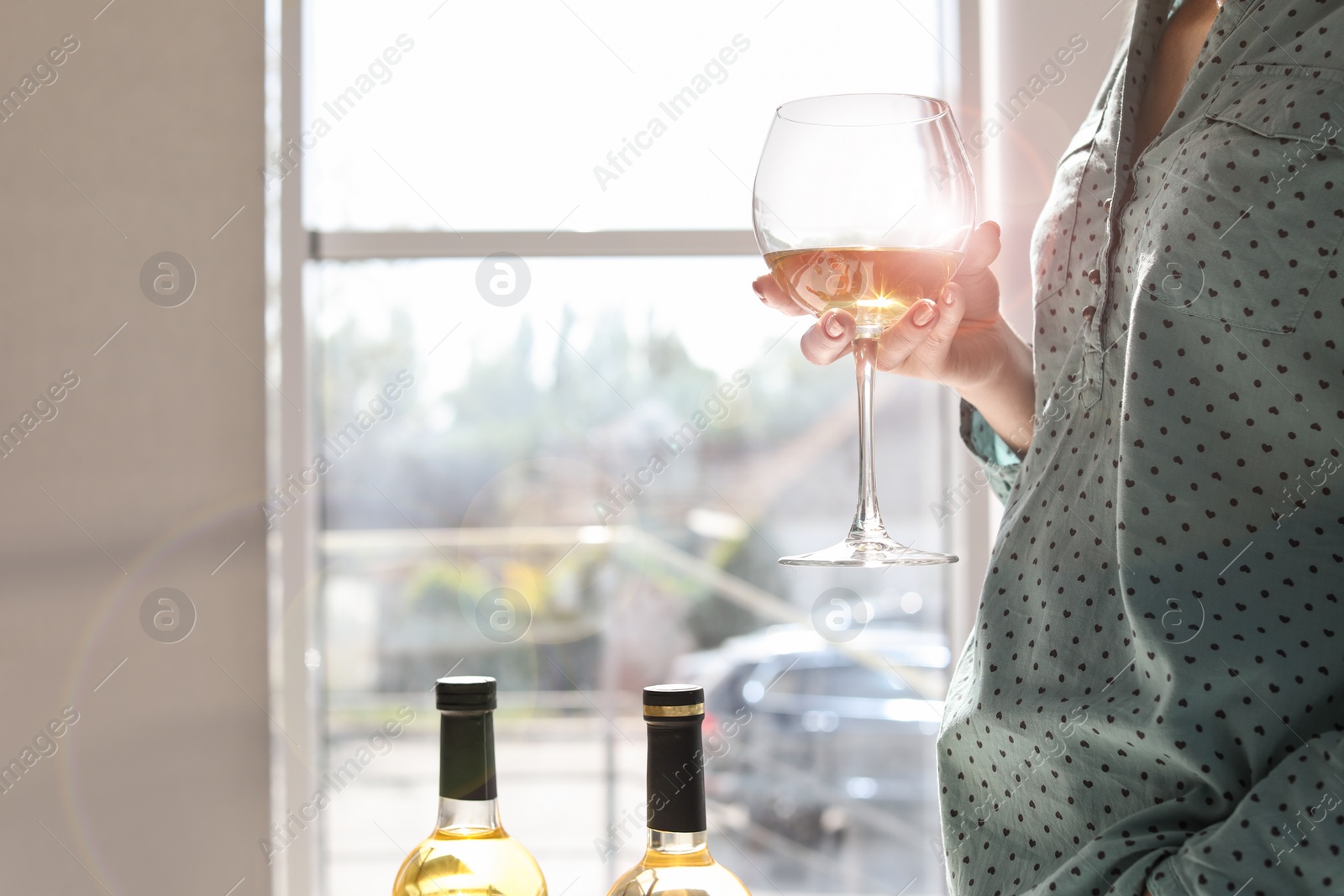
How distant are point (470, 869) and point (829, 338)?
45 cm

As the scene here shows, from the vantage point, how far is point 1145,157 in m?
0.69

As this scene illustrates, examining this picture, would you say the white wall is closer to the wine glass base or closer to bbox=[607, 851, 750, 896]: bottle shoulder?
the wine glass base

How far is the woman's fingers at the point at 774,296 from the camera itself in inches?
31.6

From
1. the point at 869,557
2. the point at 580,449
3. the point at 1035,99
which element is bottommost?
the point at 869,557

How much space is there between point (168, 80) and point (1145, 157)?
125 cm

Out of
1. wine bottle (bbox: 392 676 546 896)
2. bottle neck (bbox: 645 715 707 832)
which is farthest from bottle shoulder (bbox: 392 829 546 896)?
bottle neck (bbox: 645 715 707 832)

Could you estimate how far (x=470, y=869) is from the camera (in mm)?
702

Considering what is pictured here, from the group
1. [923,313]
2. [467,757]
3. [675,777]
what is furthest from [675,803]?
[923,313]

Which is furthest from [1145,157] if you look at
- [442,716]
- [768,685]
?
[768,685]

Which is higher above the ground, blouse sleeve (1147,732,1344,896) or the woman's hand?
the woman's hand

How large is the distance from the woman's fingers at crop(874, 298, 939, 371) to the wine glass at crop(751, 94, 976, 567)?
0.02 metres

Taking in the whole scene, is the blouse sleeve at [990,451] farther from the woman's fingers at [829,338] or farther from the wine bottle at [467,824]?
the wine bottle at [467,824]

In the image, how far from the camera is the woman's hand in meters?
0.75

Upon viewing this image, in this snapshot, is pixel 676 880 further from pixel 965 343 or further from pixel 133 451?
pixel 133 451
